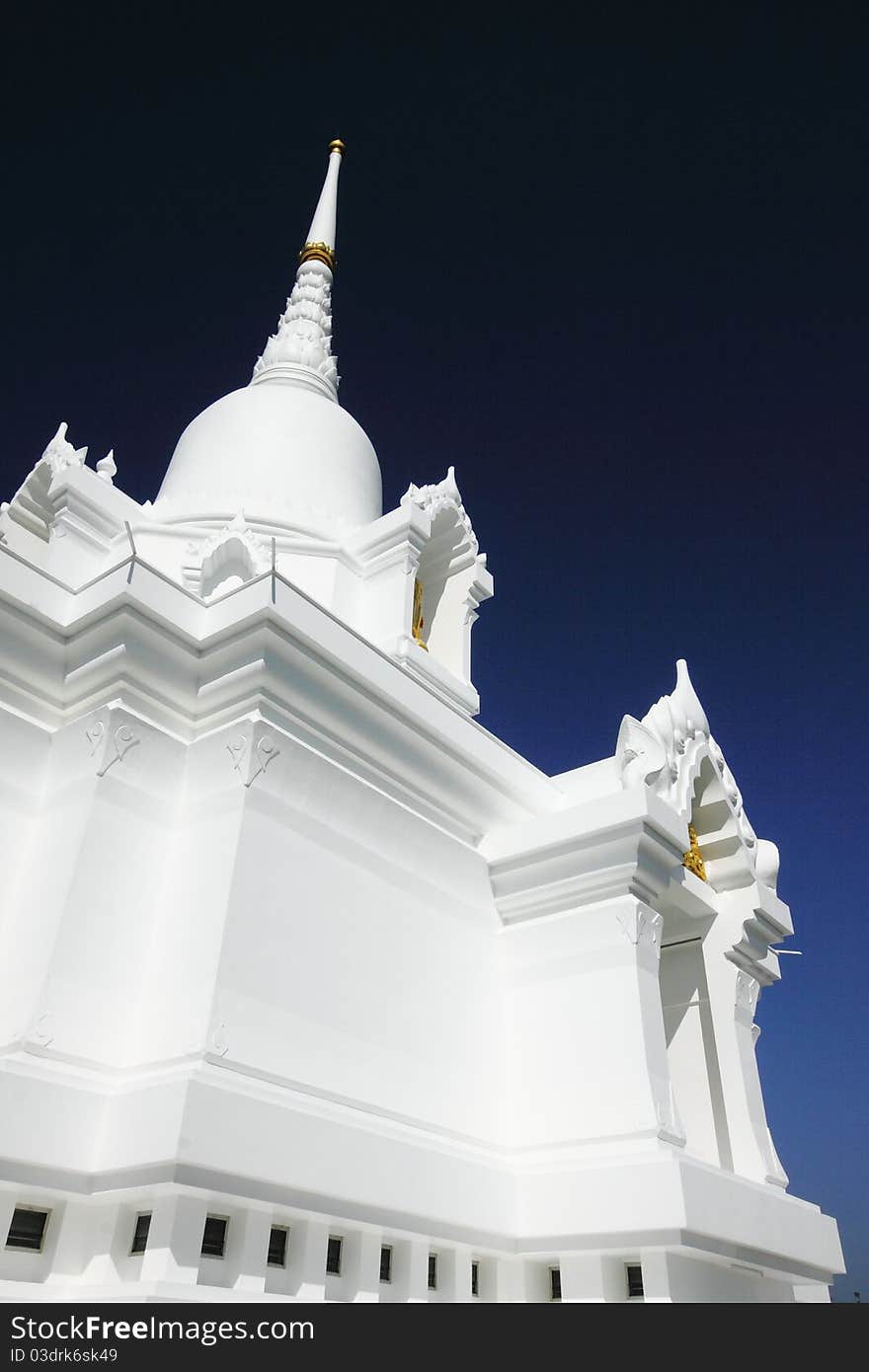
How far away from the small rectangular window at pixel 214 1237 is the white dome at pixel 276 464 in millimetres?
10213

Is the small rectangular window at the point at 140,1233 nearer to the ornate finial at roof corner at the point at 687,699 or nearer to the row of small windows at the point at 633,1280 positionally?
the row of small windows at the point at 633,1280

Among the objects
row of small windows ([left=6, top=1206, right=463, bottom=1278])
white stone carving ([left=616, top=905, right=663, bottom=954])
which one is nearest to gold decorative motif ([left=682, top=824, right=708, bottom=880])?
white stone carving ([left=616, top=905, right=663, bottom=954])

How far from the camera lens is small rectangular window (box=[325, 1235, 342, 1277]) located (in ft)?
25.4

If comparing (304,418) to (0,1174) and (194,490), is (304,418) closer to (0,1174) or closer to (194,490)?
(194,490)

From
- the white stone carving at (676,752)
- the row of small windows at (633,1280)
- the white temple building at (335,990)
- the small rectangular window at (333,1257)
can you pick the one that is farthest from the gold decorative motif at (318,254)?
the row of small windows at (633,1280)

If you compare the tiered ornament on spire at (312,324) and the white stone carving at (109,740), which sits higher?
the tiered ornament on spire at (312,324)

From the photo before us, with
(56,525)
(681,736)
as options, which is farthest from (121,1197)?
(56,525)

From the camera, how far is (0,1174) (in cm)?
650

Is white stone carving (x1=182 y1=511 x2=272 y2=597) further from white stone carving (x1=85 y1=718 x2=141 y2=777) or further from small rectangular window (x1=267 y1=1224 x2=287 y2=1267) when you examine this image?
small rectangular window (x1=267 y1=1224 x2=287 y2=1267)

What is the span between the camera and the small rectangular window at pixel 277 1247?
291 inches

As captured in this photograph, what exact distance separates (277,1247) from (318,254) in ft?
65.3

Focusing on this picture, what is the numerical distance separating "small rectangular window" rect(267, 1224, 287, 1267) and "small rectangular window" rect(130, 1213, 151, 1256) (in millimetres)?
929

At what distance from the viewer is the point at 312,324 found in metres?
20.6
